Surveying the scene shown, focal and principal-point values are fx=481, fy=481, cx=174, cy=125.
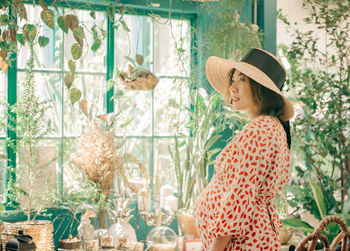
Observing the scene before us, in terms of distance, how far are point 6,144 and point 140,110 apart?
1.10 meters

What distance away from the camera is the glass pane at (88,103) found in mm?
3742

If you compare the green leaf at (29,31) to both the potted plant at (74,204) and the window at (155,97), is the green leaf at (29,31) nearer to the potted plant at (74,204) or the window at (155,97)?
the potted plant at (74,204)

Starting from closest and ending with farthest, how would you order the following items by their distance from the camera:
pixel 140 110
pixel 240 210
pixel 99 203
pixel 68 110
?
1. pixel 240 210
2. pixel 99 203
3. pixel 68 110
4. pixel 140 110

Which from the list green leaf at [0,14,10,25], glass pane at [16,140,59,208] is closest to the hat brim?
green leaf at [0,14,10,25]

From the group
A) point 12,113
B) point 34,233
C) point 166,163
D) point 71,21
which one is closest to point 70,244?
point 34,233

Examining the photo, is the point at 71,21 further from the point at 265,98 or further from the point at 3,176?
the point at 3,176

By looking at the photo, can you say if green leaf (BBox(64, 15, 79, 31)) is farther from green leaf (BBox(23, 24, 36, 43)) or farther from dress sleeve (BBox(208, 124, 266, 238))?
dress sleeve (BBox(208, 124, 266, 238))

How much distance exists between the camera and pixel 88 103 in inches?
151

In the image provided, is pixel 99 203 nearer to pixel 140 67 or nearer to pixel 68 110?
pixel 68 110

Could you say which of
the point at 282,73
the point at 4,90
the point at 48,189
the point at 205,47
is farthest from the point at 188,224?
the point at 282,73

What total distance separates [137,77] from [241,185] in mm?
2095

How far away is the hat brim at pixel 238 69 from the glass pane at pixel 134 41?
61.0 inches

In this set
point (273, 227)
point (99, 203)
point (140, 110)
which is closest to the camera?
point (273, 227)

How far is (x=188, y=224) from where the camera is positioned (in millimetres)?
3783
